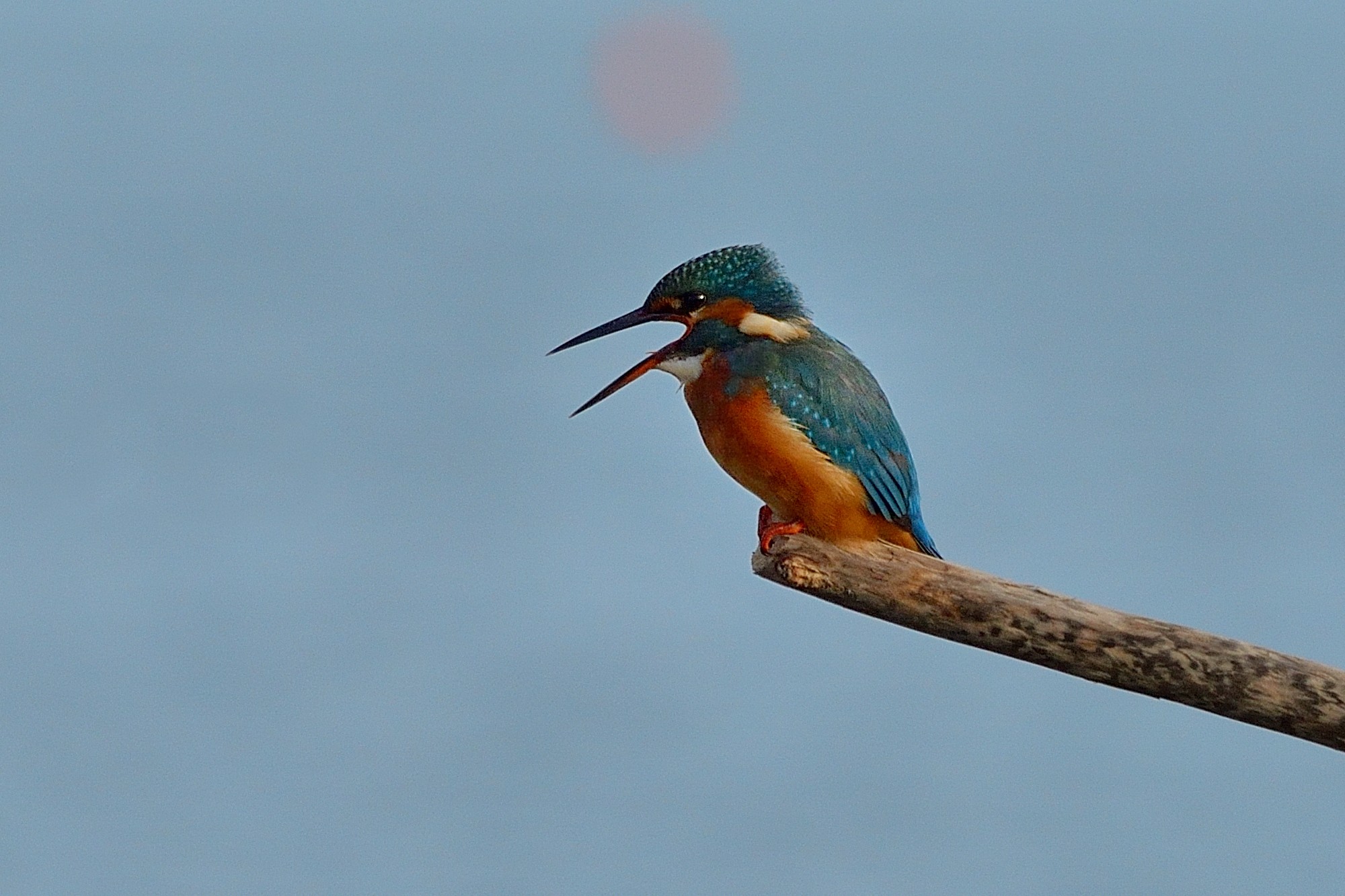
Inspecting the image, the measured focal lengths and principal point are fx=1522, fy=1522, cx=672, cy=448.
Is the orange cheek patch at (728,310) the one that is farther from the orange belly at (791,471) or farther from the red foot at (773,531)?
the red foot at (773,531)

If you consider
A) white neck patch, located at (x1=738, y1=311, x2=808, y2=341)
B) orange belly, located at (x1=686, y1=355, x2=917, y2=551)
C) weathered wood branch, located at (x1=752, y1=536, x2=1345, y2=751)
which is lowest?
Answer: weathered wood branch, located at (x1=752, y1=536, x2=1345, y2=751)

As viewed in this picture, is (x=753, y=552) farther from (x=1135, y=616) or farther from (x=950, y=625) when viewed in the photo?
(x=1135, y=616)

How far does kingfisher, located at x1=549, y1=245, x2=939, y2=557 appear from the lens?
4211 mm

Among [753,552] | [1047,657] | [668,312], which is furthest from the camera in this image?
[668,312]

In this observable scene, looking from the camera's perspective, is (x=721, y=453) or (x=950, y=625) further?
(x=721, y=453)

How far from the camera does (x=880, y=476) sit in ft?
14.0

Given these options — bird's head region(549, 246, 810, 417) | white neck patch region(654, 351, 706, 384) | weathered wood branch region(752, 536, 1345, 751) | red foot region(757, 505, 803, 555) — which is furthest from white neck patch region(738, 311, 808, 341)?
weathered wood branch region(752, 536, 1345, 751)

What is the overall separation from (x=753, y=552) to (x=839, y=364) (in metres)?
0.60

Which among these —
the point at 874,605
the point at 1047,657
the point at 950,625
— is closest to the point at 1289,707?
the point at 1047,657

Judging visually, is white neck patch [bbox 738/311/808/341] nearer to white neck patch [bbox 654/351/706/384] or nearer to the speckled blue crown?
the speckled blue crown

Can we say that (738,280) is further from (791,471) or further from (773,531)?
(773,531)

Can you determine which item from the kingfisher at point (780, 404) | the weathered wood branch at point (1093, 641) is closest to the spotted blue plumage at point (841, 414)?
the kingfisher at point (780, 404)

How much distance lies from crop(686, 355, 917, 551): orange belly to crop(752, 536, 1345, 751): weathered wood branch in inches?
12.5

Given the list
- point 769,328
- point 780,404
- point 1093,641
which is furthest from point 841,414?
point 1093,641
